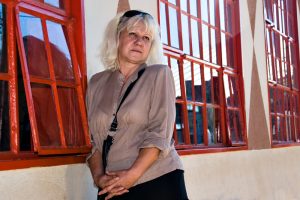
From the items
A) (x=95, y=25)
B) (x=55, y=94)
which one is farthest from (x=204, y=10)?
(x=55, y=94)

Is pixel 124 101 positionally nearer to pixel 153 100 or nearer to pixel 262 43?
pixel 153 100

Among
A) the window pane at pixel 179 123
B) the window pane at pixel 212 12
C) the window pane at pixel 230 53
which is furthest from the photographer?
the window pane at pixel 230 53

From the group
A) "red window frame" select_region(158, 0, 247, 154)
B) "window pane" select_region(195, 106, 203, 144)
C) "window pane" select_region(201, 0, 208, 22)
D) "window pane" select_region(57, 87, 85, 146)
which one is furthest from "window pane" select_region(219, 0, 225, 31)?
"window pane" select_region(57, 87, 85, 146)

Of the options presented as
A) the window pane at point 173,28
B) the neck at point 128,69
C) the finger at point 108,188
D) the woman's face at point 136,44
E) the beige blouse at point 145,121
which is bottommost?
the finger at point 108,188

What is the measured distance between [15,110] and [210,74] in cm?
250

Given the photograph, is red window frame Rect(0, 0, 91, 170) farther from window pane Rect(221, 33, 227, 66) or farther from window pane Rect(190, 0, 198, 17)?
window pane Rect(221, 33, 227, 66)

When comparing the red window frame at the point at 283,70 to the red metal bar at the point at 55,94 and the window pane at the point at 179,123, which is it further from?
the red metal bar at the point at 55,94

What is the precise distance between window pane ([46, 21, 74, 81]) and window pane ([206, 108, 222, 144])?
6.32ft

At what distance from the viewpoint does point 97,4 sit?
3059 mm

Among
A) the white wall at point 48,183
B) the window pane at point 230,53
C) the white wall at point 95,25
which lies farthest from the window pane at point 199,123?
the white wall at point 48,183

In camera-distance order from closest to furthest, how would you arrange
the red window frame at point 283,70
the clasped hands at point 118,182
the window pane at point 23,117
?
the clasped hands at point 118,182, the window pane at point 23,117, the red window frame at point 283,70

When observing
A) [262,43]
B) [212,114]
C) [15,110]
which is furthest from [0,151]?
[262,43]

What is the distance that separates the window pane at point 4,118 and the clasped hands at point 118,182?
49 cm

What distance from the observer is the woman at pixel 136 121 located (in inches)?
86.8
